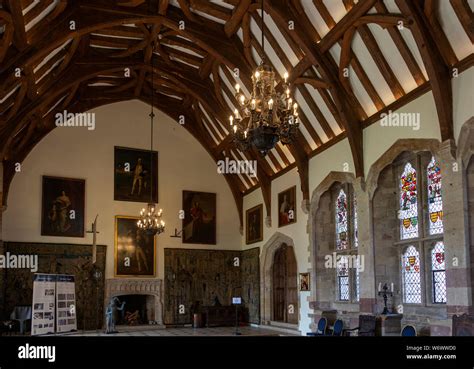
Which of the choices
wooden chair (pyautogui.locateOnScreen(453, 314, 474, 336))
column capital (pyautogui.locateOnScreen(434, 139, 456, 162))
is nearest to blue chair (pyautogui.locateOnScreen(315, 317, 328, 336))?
wooden chair (pyautogui.locateOnScreen(453, 314, 474, 336))

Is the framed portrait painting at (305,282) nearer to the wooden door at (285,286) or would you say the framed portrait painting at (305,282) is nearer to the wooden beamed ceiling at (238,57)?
the wooden door at (285,286)

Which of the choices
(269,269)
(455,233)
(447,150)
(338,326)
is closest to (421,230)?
(455,233)

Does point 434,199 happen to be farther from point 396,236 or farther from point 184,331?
point 184,331

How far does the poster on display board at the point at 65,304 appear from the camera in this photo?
44.3ft

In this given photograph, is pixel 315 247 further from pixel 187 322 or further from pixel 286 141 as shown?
pixel 286 141

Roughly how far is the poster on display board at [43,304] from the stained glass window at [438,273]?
900 cm

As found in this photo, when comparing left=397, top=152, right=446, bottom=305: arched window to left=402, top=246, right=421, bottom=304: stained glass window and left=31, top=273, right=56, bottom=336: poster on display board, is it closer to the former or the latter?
left=402, top=246, right=421, bottom=304: stained glass window

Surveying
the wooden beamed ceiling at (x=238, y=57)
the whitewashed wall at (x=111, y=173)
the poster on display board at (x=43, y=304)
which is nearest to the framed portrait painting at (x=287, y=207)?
the wooden beamed ceiling at (x=238, y=57)

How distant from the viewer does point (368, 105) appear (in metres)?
11.1

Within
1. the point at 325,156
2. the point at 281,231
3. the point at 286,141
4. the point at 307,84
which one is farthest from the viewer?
the point at 281,231

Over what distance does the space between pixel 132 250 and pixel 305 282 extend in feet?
19.4

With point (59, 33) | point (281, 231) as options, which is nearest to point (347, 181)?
point (281, 231)

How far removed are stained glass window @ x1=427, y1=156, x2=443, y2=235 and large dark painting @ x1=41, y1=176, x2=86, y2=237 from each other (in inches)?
410

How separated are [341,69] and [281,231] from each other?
5.98m
